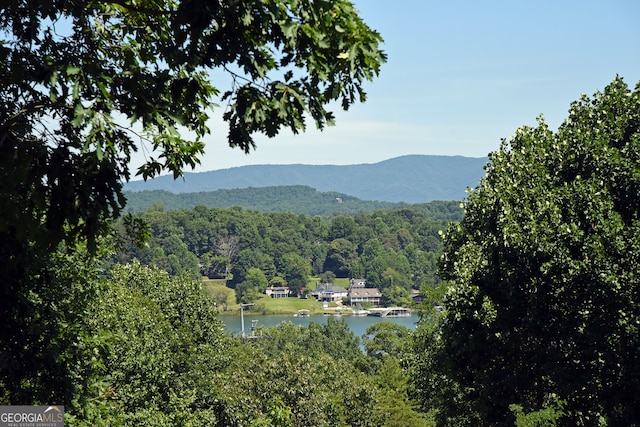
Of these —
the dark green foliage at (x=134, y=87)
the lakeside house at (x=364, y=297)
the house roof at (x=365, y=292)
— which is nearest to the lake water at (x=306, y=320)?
the lakeside house at (x=364, y=297)

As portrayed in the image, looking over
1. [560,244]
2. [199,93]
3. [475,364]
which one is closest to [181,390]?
[475,364]

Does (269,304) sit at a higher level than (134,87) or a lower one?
lower

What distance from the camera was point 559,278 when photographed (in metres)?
13.6

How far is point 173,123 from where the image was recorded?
718 centimetres

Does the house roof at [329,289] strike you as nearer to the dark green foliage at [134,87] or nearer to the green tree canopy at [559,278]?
the green tree canopy at [559,278]

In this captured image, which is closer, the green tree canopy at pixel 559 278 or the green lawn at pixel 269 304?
the green tree canopy at pixel 559 278

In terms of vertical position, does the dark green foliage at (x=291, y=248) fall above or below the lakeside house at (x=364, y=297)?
above

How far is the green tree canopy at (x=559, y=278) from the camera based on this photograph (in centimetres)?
1326

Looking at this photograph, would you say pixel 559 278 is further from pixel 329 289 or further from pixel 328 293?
pixel 329 289

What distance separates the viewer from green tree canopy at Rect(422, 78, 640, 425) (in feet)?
43.5

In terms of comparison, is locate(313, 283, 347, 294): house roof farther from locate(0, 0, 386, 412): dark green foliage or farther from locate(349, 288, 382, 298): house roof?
locate(0, 0, 386, 412): dark green foliage

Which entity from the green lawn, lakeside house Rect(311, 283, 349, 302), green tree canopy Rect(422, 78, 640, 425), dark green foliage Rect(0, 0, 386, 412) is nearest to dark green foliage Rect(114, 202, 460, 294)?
lakeside house Rect(311, 283, 349, 302)

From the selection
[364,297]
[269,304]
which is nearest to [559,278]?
[269,304]

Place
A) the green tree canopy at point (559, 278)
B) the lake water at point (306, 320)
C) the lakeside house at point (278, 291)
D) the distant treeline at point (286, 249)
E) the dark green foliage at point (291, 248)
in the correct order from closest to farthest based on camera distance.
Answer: the green tree canopy at point (559, 278), the lake water at point (306, 320), the lakeside house at point (278, 291), the distant treeline at point (286, 249), the dark green foliage at point (291, 248)
